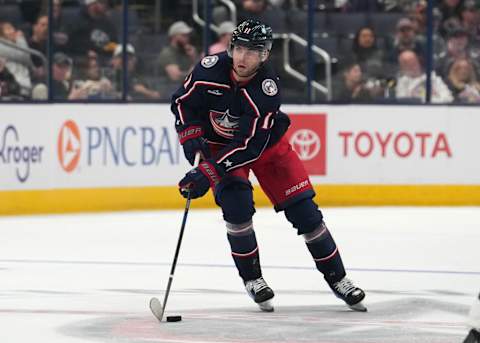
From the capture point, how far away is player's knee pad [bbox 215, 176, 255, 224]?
6.58 m

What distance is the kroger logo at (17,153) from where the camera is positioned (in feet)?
38.3

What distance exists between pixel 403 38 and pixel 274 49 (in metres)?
1.35

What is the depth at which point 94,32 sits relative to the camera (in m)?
12.8

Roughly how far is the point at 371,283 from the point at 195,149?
5.94 ft

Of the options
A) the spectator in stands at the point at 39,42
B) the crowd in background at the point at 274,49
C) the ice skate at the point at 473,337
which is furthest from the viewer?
the crowd in background at the point at 274,49

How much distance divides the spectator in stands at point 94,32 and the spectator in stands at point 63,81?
119 mm

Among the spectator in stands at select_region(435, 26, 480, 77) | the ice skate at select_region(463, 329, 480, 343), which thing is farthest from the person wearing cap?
the ice skate at select_region(463, 329, 480, 343)

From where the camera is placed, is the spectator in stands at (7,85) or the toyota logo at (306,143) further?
the toyota logo at (306,143)

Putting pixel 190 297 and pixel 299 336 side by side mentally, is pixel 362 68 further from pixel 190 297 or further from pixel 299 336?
pixel 299 336

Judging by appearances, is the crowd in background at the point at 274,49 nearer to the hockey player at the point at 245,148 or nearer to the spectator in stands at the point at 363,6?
the spectator in stands at the point at 363,6

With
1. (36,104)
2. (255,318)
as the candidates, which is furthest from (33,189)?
(255,318)

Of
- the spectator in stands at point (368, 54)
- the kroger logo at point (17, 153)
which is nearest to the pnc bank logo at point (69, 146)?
the kroger logo at point (17, 153)

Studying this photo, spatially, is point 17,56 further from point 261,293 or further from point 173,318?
point 173,318

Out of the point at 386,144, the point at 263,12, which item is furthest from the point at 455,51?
the point at 263,12
